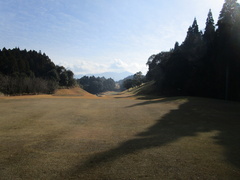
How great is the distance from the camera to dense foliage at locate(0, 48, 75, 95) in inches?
1242

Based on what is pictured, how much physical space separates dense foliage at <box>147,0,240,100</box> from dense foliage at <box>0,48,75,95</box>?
28251 mm

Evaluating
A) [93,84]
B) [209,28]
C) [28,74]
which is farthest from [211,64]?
[93,84]

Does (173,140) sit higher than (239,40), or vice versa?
(239,40)

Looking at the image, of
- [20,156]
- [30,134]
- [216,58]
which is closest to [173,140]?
[20,156]

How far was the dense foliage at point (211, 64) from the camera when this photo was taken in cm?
2245

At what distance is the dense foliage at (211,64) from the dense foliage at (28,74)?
28.3 metres

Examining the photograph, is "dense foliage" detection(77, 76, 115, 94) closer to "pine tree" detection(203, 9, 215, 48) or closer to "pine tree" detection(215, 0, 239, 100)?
"pine tree" detection(203, 9, 215, 48)

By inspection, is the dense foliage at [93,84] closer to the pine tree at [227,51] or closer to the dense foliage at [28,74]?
the dense foliage at [28,74]

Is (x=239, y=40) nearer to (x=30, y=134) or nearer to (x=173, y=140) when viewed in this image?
(x=173, y=140)

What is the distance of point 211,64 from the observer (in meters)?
25.9

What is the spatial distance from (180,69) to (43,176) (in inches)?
1322

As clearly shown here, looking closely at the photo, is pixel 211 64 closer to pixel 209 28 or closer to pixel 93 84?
pixel 209 28

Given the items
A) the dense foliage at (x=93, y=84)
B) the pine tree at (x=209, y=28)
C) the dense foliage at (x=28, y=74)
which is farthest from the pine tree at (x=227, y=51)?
the dense foliage at (x=93, y=84)

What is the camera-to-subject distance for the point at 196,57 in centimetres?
3097
